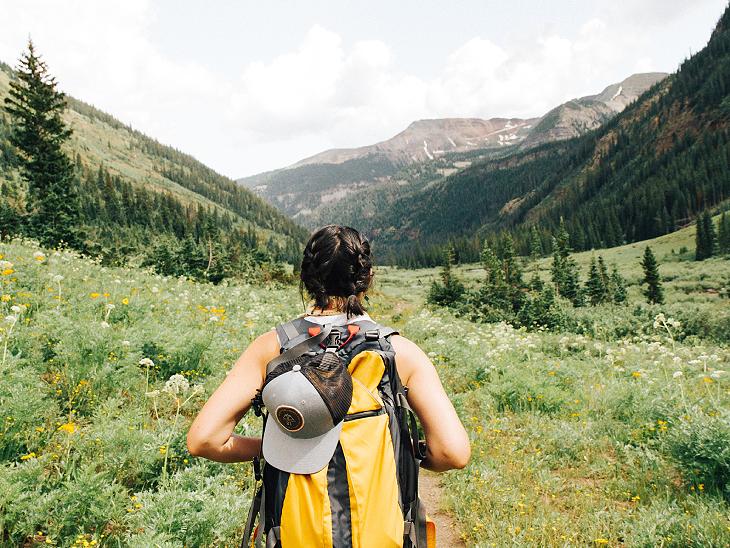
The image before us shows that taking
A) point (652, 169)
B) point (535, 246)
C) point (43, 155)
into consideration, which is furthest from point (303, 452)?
point (652, 169)

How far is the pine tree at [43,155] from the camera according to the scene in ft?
91.2

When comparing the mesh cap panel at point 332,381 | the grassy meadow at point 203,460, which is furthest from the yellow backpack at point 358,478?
the grassy meadow at point 203,460

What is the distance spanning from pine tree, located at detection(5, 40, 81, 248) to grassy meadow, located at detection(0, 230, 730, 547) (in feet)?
73.8

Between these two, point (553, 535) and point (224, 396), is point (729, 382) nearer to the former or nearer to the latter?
point (553, 535)

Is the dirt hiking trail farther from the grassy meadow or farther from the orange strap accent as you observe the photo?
the orange strap accent

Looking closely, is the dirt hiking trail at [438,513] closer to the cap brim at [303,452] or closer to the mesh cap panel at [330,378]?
the cap brim at [303,452]

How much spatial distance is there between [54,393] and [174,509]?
2.76 m

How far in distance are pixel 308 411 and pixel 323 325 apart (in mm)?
534

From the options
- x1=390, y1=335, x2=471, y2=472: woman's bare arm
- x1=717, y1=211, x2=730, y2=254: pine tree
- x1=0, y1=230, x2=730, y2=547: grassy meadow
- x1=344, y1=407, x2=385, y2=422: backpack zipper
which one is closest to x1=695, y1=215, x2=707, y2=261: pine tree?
x1=717, y1=211, x2=730, y2=254: pine tree

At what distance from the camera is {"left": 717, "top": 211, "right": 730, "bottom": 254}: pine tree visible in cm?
6531

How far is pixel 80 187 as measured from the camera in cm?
10238

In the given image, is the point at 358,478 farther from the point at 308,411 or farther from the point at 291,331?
the point at 291,331

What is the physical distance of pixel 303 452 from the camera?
185cm

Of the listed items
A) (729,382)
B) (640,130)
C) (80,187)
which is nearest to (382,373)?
(729,382)
